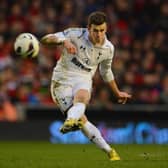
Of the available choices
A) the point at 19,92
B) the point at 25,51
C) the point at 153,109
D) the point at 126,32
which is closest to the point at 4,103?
the point at 19,92

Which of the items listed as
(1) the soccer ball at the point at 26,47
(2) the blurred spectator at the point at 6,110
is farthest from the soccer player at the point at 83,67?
(2) the blurred spectator at the point at 6,110

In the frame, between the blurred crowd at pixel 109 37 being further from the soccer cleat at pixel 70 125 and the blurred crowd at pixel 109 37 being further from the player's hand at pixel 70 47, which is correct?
the soccer cleat at pixel 70 125

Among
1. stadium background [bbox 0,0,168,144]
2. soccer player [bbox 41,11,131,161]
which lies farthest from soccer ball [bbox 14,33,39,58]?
stadium background [bbox 0,0,168,144]

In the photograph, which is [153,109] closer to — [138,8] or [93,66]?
[138,8]

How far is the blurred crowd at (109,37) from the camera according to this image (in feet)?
63.9

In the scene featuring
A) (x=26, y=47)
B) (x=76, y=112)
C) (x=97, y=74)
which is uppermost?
(x=26, y=47)

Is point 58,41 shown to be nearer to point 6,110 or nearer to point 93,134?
point 93,134

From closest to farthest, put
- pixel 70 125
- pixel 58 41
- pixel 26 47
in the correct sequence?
pixel 70 125 → pixel 58 41 → pixel 26 47

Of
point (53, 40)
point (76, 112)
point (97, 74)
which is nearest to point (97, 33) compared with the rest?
point (53, 40)

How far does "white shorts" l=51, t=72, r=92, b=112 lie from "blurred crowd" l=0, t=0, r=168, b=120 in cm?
767

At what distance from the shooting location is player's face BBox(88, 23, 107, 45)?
35.0 feet

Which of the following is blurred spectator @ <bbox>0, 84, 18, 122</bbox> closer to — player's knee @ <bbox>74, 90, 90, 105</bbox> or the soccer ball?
the soccer ball

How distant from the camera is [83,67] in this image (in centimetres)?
1111

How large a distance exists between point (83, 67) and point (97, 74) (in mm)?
9038
